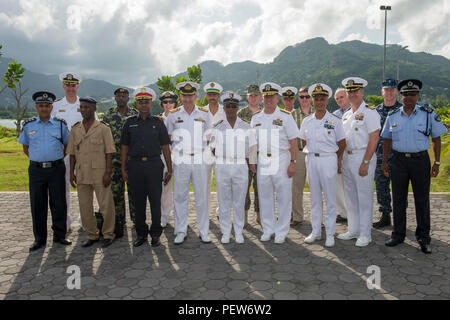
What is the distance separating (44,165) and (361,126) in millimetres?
4691

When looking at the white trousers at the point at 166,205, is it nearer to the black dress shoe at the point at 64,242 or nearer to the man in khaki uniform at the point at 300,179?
the black dress shoe at the point at 64,242

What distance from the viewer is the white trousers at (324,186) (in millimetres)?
4852

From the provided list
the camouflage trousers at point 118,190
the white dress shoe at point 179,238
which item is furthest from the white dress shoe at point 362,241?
the camouflage trousers at point 118,190

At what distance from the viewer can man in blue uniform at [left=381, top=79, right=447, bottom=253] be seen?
456cm

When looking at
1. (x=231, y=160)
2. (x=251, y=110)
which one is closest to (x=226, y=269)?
(x=231, y=160)

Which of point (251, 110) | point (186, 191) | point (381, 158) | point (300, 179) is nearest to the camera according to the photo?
point (186, 191)

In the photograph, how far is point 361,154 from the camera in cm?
489

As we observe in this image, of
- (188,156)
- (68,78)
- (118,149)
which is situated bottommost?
(188,156)

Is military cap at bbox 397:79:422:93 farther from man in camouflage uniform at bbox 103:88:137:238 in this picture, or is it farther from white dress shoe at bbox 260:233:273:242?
man in camouflage uniform at bbox 103:88:137:238

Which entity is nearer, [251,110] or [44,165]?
[44,165]

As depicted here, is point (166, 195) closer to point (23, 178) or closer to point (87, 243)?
point (87, 243)

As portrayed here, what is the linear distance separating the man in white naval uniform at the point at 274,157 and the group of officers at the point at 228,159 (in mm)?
15

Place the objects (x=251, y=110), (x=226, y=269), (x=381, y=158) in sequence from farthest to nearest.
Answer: (x=251, y=110), (x=381, y=158), (x=226, y=269)

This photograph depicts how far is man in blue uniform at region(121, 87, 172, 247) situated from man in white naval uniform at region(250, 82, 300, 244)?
1.44 metres
